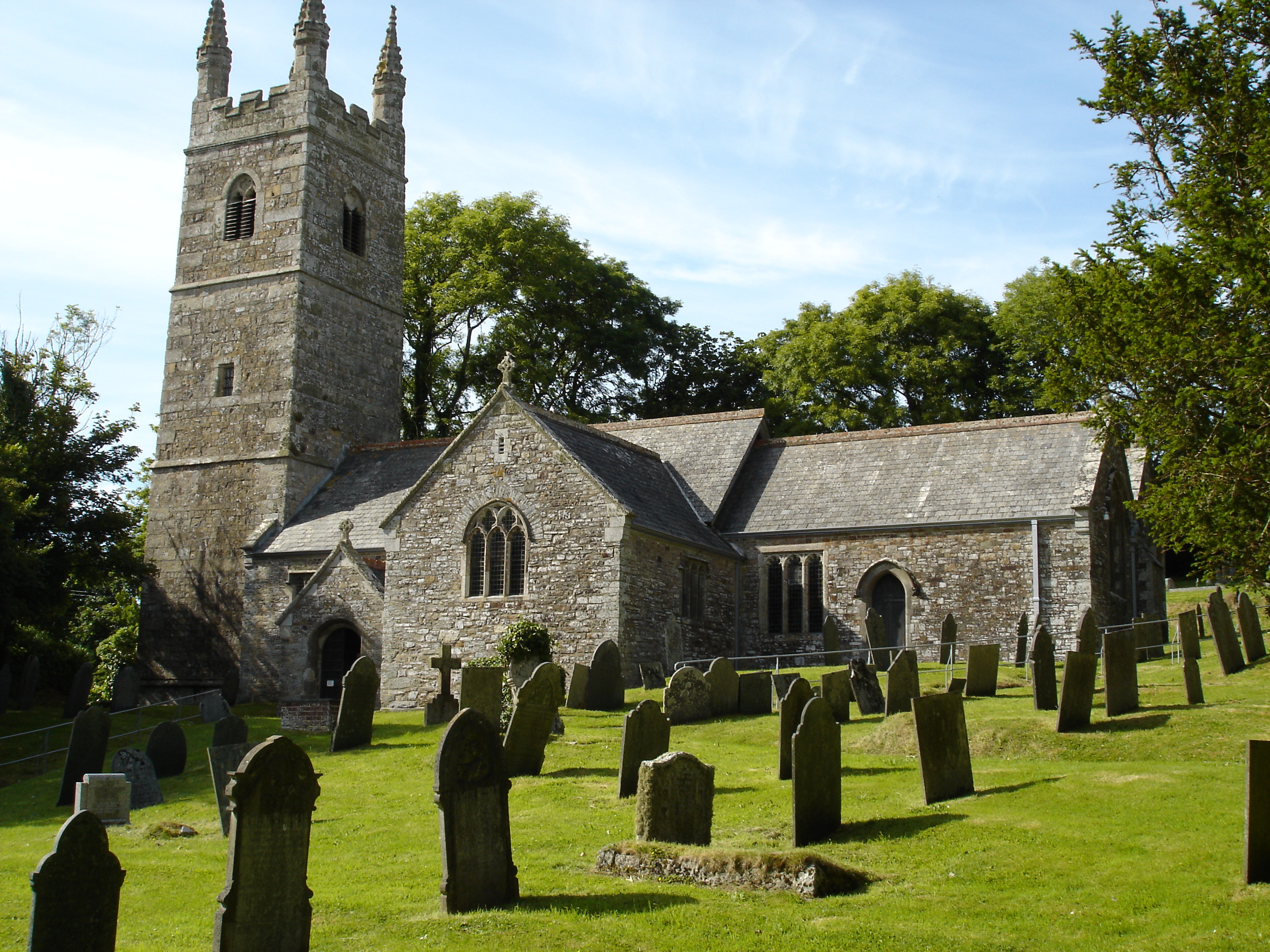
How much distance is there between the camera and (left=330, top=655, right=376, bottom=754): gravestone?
1838cm

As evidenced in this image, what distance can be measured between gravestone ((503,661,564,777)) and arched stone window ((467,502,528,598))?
1015 cm

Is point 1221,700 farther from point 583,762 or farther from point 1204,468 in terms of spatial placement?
point 583,762

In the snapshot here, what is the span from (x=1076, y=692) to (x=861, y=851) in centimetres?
513

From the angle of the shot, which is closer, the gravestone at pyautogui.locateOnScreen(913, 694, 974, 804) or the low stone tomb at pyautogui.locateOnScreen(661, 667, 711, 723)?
the gravestone at pyautogui.locateOnScreen(913, 694, 974, 804)

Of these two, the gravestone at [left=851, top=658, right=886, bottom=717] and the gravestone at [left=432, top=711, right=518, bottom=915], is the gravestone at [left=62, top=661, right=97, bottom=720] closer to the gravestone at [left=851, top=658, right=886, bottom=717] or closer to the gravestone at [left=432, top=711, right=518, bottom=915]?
the gravestone at [left=851, top=658, right=886, bottom=717]

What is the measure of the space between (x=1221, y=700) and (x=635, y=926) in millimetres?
10500

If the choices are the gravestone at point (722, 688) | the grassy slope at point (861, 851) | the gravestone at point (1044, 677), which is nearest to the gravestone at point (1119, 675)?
the grassy slope at point (861, 851)

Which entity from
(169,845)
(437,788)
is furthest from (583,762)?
(437,788)

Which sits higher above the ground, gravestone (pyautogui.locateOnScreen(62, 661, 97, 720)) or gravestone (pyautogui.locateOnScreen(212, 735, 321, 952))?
gravestone (pyautogui.locateOnScreen(62, 661, 97, 720))

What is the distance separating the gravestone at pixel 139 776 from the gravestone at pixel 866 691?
955 centimetres

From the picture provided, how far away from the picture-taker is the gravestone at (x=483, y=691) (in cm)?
1692

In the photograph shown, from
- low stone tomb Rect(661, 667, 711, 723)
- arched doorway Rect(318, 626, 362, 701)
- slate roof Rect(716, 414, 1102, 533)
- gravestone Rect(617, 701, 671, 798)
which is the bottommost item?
gravestone Rect(617, 701, 671, 798)

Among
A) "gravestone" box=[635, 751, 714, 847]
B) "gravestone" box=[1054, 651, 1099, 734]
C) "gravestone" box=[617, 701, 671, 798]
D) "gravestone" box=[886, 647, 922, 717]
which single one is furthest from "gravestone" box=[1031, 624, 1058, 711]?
"gravestone" box=[635, 751, 714, 847]

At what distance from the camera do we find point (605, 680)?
69.1 ft
